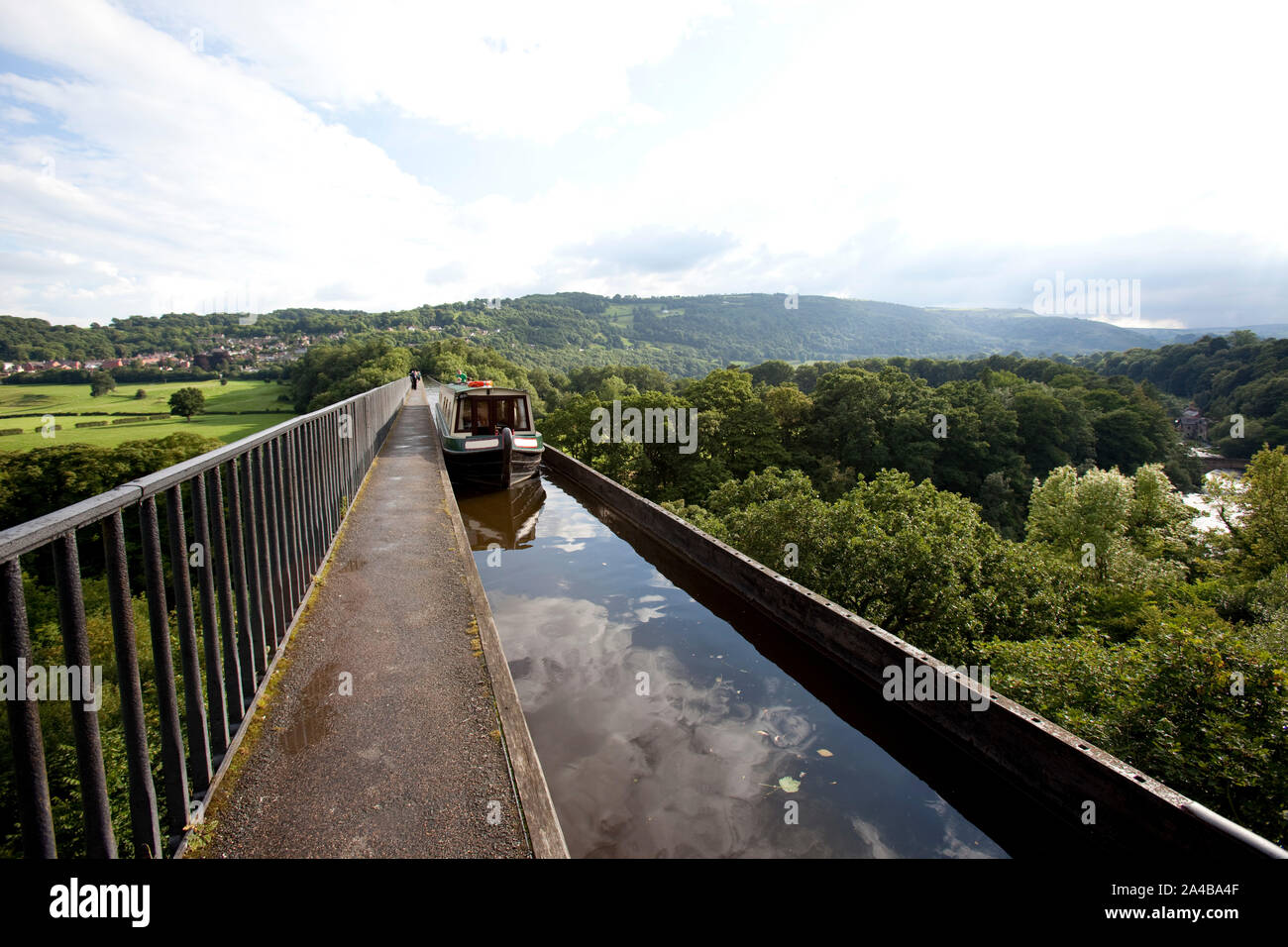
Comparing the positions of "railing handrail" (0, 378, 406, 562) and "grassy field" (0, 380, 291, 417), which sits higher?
"grassy field" (0, 380, 291, 417)

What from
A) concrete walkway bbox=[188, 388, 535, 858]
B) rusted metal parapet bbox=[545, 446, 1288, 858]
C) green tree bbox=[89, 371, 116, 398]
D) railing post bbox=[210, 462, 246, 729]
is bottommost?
rusted metal parapet bbox=[545, 446, 1288, 858]

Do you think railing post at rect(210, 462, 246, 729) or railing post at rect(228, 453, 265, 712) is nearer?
railing post at rect(210, 462, 246, 729)

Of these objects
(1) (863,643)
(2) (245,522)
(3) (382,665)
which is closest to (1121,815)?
(1) (863,643)

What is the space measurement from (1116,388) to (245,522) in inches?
3916

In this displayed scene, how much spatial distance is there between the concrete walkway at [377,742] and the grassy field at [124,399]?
10246 cm

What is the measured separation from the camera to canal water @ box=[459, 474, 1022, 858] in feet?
16.5

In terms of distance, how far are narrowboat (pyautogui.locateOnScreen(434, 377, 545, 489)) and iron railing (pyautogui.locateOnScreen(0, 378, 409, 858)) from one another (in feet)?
35.5

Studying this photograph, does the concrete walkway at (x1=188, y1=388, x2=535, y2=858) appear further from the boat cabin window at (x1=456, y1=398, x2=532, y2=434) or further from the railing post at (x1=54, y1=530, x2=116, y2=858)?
the boat cabin window at (x1=456, y1=398, x2=532, y2=434)

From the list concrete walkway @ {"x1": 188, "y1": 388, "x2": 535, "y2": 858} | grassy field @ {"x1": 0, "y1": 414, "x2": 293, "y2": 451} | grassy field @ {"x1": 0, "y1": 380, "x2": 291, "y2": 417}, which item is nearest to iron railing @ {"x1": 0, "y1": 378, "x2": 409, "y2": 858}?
concrete walkway @ {"x1": 188, "y1": 388, "x2": 535, "y2": 858}

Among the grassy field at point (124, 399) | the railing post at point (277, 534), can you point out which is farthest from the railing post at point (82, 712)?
the grassy field at point (124, 399)

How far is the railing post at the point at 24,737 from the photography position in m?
1.78
